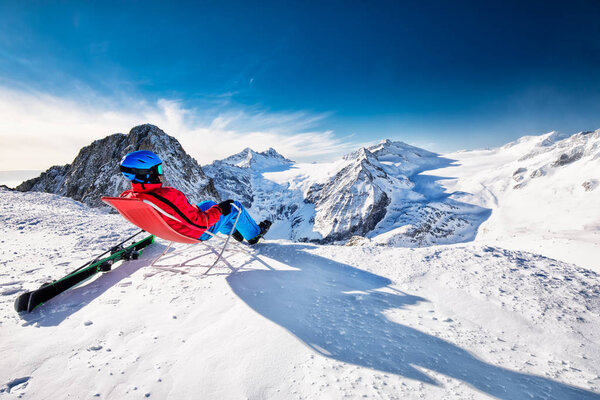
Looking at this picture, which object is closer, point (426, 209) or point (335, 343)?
point (335, 343)

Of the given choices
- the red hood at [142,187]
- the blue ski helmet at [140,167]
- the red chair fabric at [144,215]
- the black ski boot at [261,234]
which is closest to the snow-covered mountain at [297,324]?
the black ski boot at [261,234]

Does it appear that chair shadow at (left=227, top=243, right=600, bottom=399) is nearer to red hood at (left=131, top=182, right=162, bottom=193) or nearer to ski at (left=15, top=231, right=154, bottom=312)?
red hood at (left=131, top=182, right=162, bottom=193)

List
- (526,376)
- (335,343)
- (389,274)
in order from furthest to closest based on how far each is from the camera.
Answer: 1. (389,274)
2. (335,343)
3. (526,376)

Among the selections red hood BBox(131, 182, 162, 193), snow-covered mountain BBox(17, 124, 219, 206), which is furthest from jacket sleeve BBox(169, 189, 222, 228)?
snow-covered mountain BBox(17, 124, 219, 206)

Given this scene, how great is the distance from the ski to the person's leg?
5.21 ft

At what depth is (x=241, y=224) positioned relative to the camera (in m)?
4.86

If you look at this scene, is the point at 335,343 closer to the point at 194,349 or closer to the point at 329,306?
the point at 329,306

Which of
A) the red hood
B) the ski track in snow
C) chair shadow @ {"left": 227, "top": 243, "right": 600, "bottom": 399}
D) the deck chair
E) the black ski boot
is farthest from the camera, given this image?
the black ski boot

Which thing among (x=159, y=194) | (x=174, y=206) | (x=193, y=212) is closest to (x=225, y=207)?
(x=193, y=212)

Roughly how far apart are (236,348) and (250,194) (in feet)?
506

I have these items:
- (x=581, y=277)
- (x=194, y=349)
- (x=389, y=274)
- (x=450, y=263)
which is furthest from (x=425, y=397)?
(x=581, y=277)

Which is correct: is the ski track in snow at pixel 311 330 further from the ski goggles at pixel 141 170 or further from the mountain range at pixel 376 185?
the mountain range at pixel 376 185

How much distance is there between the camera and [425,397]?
63.1 inches

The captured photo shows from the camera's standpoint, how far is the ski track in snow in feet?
5.50
